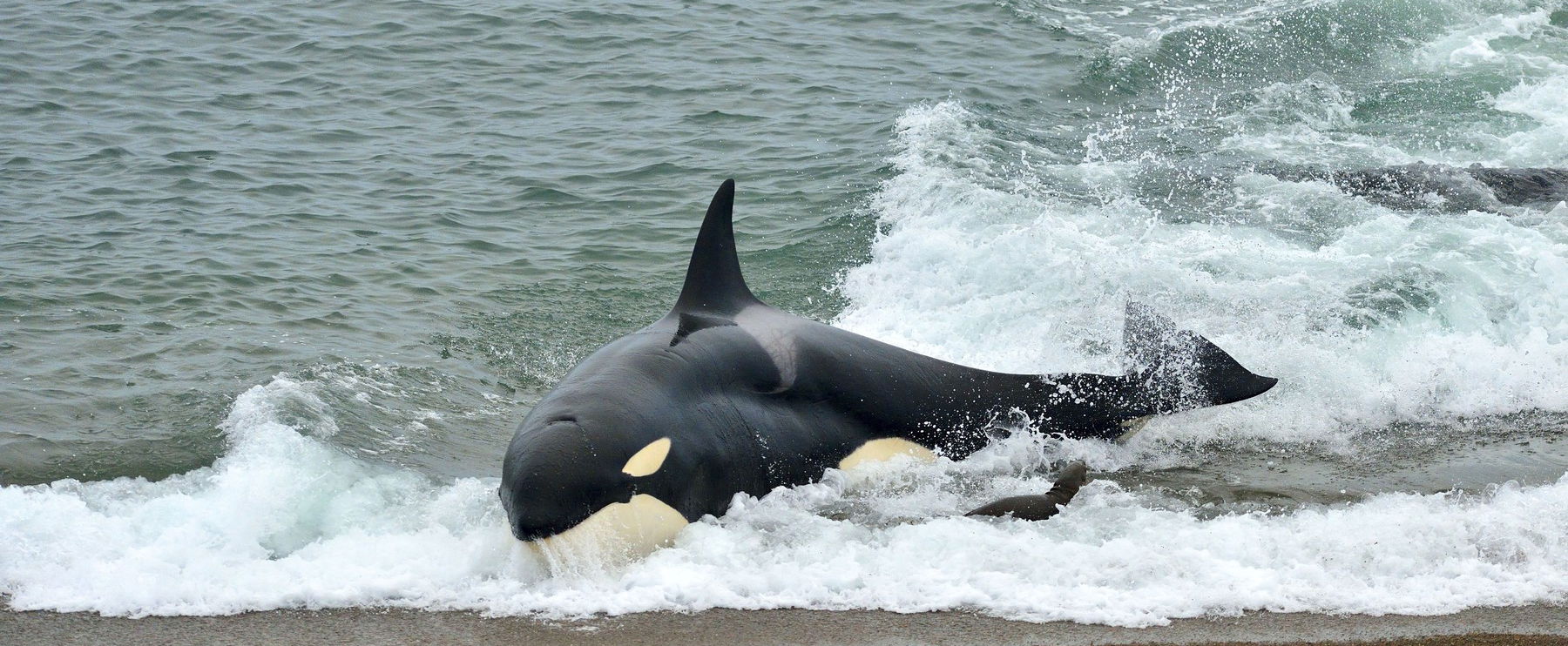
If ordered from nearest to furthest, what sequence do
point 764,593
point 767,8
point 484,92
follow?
point 764,593 < point 484,92 < point 767,8

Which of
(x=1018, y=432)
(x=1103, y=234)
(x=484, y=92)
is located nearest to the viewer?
(x=1018, y=432)

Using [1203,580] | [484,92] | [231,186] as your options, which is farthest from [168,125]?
[1203,580]

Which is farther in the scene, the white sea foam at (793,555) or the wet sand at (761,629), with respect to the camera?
the white sea foam at (793,555)

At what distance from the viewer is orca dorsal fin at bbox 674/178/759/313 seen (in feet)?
30.1

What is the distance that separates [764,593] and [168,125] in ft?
47.4

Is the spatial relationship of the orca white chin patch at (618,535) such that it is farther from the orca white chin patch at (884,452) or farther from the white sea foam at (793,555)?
the orca white chin patch at (884,452)

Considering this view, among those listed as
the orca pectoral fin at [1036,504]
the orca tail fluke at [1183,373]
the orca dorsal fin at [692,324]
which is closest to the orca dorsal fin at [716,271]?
the orca dorsal fin at [692,324]

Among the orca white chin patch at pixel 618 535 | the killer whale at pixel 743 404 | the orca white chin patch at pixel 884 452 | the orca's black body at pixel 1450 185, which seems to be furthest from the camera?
the orca's black body at pixel 1450 185

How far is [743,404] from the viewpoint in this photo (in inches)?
337

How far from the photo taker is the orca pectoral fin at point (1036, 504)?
790 cm

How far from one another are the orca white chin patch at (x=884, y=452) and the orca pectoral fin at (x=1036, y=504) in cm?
107

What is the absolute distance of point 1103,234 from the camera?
14664 millimetres

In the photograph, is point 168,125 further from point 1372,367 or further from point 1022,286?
point 1372,367

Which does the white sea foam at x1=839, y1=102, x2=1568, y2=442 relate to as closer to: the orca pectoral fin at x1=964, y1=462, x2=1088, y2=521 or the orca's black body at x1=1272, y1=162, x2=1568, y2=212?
the orca's black body at x1=1272, y1=162, x2=1568, y2=212
